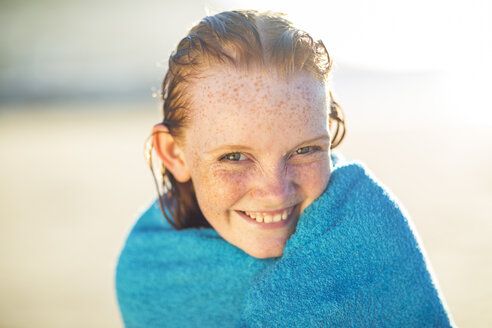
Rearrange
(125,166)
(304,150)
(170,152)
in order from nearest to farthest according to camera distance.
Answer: (304,150) → (170,152) → (125,166)

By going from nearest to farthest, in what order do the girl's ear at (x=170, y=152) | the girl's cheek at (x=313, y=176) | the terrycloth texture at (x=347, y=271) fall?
the terrycloth texture at (x=347, y=271) → the girl's cheek at (x=313, y=176) → the girl's ear at (x=170, y=152)

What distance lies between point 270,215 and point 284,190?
0.13 m

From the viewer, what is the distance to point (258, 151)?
4.87 feet

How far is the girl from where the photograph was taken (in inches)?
57.7

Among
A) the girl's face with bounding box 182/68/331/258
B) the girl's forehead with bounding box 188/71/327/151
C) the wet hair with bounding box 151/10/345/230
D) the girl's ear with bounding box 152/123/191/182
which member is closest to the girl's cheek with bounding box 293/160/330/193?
the girl's face with bounding box 182/68/331/258

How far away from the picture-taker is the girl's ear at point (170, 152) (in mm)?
1813

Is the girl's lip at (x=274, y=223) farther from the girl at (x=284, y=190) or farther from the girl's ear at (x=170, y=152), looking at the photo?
the girl's ear at (x=170, y=152)

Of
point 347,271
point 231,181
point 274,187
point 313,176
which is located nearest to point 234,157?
point 231,181

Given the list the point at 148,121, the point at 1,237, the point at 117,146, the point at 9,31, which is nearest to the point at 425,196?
the point at 1,237

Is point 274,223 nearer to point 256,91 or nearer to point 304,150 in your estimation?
point 304,150

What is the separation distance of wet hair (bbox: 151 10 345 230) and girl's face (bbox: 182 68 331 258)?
42 mm

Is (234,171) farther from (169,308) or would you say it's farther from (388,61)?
(388,61)

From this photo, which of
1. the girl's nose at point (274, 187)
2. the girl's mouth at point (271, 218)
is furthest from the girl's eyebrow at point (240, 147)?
the girl's mouth at point (271, 218)

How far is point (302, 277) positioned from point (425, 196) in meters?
4.49
